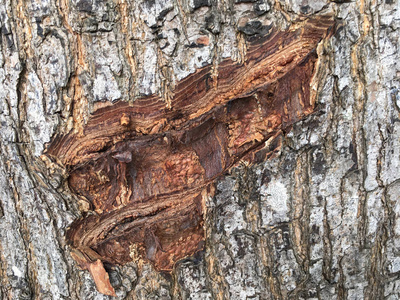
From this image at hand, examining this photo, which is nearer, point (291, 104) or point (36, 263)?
point (291, 104)

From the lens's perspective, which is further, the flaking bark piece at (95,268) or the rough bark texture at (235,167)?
the flaking bark piece at (95,268)

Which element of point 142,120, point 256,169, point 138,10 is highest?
point 138,10

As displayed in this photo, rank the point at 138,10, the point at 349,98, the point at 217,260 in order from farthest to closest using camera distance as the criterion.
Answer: the point at 217,260 → the point at 349,98 → the point at 138,10

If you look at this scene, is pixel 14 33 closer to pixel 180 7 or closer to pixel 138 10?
pixel 138 10

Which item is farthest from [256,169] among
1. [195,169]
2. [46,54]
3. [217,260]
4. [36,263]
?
[36,263]

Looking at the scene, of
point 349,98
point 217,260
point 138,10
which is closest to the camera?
point 138,10

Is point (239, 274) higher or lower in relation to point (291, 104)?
lower

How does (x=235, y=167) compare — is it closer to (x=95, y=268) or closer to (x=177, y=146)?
(x=177, y=146)
